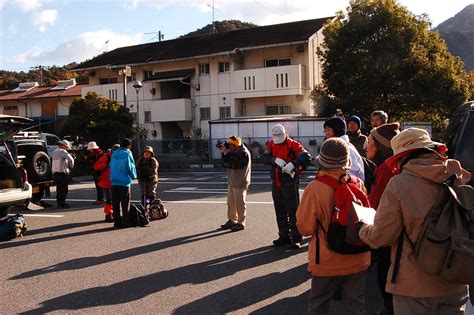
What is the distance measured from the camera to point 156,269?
269 inches

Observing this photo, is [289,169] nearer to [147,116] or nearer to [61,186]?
[61,186]

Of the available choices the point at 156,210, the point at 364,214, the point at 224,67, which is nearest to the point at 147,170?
the point at 156,210

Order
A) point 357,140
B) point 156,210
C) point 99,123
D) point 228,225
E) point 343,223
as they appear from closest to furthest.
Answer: point 343,223
point 357,140
point 228,225
point 156,210
point 99,123

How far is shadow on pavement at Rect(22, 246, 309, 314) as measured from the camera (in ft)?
17.8

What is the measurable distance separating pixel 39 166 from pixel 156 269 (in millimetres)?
7100

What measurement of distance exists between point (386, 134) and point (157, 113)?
32.8 metres

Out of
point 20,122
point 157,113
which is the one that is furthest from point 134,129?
point 20,122

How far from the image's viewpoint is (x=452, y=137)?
5543 millimetres

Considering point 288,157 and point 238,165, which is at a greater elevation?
point 288,157

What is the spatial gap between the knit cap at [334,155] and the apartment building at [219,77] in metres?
26.5

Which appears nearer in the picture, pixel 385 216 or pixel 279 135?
pixel 385 216

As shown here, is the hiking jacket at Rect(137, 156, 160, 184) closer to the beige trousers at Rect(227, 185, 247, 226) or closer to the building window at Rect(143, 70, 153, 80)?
the beige trousers at Rect(227, 185, 247, 226)

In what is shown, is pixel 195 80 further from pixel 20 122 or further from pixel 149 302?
pixel 149 302

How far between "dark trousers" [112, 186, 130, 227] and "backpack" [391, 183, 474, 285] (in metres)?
7.59
